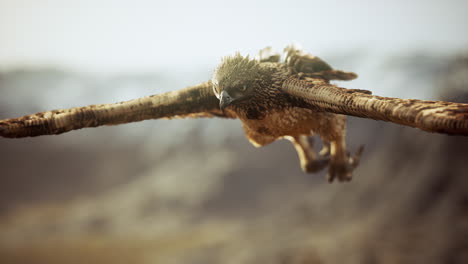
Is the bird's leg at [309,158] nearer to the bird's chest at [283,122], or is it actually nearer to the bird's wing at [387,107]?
the bird's chest at [283,122]

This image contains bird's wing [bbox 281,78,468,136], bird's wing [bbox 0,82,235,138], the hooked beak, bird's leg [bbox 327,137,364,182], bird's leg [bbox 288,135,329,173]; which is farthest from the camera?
bird's leg [bbox 288,135,329,173]

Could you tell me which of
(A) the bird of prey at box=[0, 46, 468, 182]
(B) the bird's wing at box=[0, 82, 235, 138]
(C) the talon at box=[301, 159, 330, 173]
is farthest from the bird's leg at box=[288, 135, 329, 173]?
(B) the bird's wing at box=[0, 82, 235, 138]

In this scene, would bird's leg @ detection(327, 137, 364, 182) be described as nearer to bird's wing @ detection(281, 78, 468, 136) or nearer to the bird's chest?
the bird's chest

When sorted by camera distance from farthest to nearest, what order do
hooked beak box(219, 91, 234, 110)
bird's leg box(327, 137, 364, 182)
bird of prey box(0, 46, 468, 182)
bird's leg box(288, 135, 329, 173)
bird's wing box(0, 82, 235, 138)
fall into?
bird's leg box(288, 135, 329, 173), bird's leg box(327, 137, 364, 182), bird's wing box(0, 82, 235, 138), hooked beak box(219, 91, 234, 110), bird of prey box(0, 46, 468, 182)

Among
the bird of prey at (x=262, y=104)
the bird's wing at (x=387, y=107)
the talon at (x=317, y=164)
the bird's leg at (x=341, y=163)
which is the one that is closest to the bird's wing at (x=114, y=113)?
the bird of prey at (x=262, y=104)

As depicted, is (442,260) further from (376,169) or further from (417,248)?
(376,169)

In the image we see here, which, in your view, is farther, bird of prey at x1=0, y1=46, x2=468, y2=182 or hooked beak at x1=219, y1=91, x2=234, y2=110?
hooked beak at x1=219, y1=91, x2=234, y2=110

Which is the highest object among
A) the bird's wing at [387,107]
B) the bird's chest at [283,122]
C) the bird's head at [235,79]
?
the bird's head at [235,79]

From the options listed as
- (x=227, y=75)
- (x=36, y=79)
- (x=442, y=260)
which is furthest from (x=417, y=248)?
(x=36, y=79)
